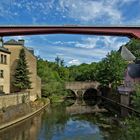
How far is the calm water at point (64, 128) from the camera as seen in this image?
100 ft

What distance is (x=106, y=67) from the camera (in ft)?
217

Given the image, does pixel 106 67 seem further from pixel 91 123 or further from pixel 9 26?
pixel 9 26

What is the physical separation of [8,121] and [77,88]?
161 feet

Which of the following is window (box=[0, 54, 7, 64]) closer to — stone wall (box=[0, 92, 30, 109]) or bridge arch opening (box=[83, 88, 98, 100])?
stone wall (box=[0, 92, 30, 109])

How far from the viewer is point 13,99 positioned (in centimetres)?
3903

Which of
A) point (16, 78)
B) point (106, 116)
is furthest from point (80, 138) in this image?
point (16, 78)

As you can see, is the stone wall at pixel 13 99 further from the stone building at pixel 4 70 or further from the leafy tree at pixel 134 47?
the leafy tree at pixel 134 47

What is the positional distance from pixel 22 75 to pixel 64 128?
18.3 meters

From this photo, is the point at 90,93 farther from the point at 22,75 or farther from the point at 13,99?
the point at 13,99

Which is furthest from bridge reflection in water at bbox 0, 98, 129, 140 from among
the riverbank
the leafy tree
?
the leafy tree

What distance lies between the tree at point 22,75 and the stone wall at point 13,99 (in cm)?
480

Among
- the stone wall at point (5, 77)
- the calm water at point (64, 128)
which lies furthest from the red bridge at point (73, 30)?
the stone wall at point (5, 77)

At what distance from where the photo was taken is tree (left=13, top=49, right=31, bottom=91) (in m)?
51.5

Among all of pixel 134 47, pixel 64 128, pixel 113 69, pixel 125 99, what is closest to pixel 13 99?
pixel 64 128
